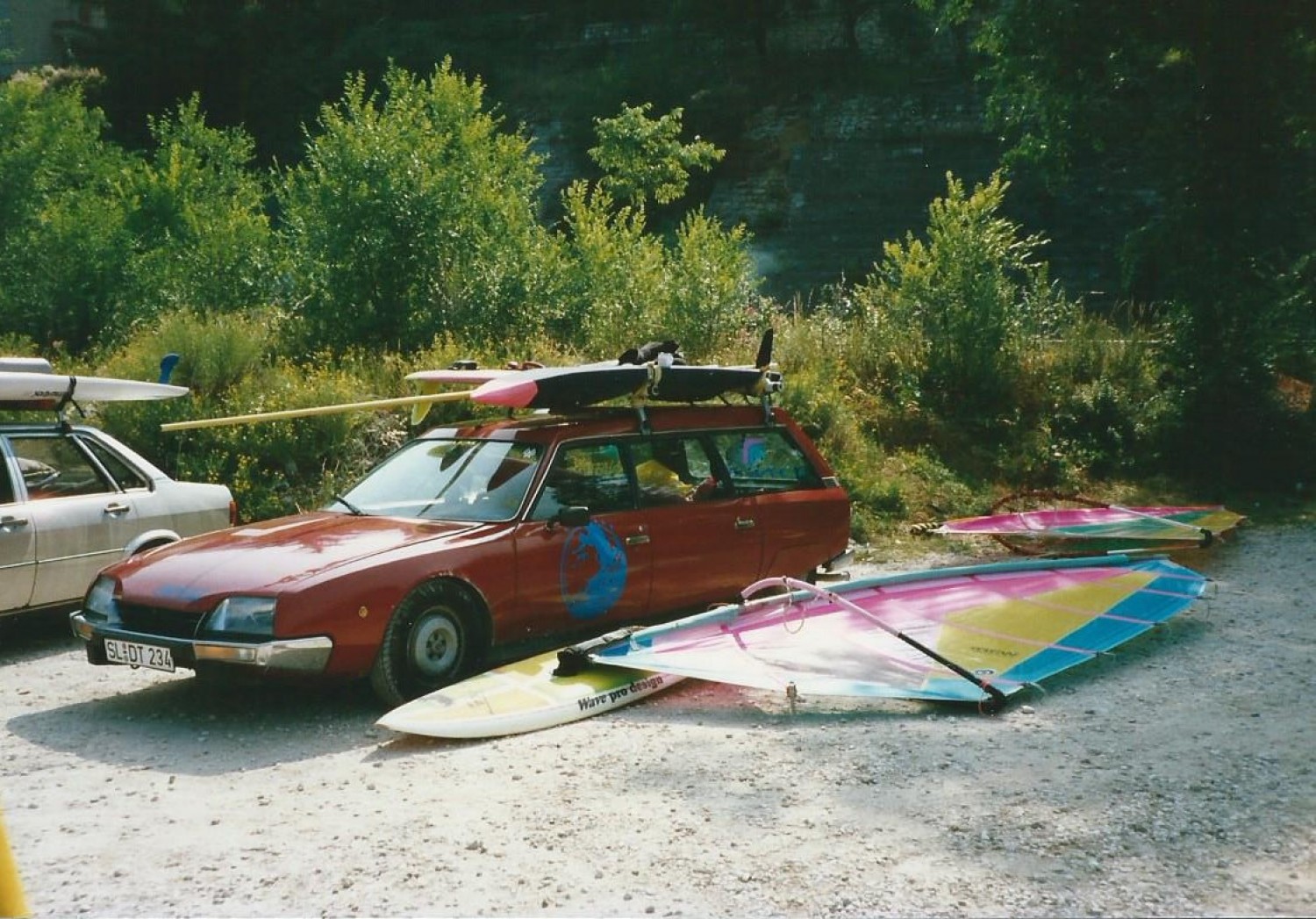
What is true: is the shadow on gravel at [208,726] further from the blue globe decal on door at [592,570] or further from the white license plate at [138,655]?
the blue globe decal on door at [592,570]

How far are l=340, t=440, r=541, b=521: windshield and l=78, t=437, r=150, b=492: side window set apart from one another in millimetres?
1913

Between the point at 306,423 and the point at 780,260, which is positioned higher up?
the point at 780,260

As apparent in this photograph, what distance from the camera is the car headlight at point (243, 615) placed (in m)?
6.82

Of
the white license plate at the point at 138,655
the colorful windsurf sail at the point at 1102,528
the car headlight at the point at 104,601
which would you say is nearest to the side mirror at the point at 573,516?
the white license plate at the point at 138,655

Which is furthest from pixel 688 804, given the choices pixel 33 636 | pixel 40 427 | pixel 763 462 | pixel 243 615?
pixel 33 636

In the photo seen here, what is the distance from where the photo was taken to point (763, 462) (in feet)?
31.5

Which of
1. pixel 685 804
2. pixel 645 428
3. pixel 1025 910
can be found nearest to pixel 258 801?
pixel 685 804

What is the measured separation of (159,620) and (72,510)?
2.46 metres

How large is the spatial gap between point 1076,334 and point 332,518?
1301cm

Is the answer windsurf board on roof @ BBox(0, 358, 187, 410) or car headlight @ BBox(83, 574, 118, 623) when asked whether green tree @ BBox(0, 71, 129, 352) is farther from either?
car headlight @ BBox(83, 574, 118, 623)

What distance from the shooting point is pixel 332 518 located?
8.25 meters

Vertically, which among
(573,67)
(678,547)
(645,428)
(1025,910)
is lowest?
(1025,910)

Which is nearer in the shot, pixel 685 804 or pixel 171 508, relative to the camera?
pixel 685 804

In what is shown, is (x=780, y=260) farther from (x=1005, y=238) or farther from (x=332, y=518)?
(x=332, y=518)
